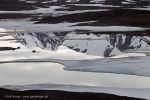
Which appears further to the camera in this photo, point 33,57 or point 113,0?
point 113,0

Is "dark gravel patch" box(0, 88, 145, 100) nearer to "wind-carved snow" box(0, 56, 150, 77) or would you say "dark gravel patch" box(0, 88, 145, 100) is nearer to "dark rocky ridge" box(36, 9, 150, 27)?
"wind-carved snow" box(0, 56, 150, 77)

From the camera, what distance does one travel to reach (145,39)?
16.9m

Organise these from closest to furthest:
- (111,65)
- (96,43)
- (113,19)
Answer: (111,65)
(96,43)
(113,19)

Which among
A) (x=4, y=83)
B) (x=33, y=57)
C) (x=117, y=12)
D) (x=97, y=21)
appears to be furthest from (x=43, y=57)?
(x=117, y=12)

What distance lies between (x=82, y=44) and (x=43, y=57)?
3.72 meters

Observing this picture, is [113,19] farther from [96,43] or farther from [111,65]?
[111,65]

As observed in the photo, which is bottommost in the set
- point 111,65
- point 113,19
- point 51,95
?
point 113,19

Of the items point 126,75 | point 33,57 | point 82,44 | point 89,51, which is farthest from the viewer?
point 82,44

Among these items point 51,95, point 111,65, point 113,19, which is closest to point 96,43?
point 111,65

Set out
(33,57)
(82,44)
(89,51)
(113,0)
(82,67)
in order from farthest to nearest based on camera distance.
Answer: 1. (113,0)
2. (82,44)
3. (89,51)
4. (33,57)
5. (82,67)

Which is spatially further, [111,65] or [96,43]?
[96,43]

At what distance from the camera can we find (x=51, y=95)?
7.86 metres

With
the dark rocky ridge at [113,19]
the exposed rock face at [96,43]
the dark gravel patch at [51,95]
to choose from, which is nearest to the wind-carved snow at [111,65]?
the exposed rock face at [96,43]

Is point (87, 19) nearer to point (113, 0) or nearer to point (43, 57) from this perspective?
point (43, 57)
